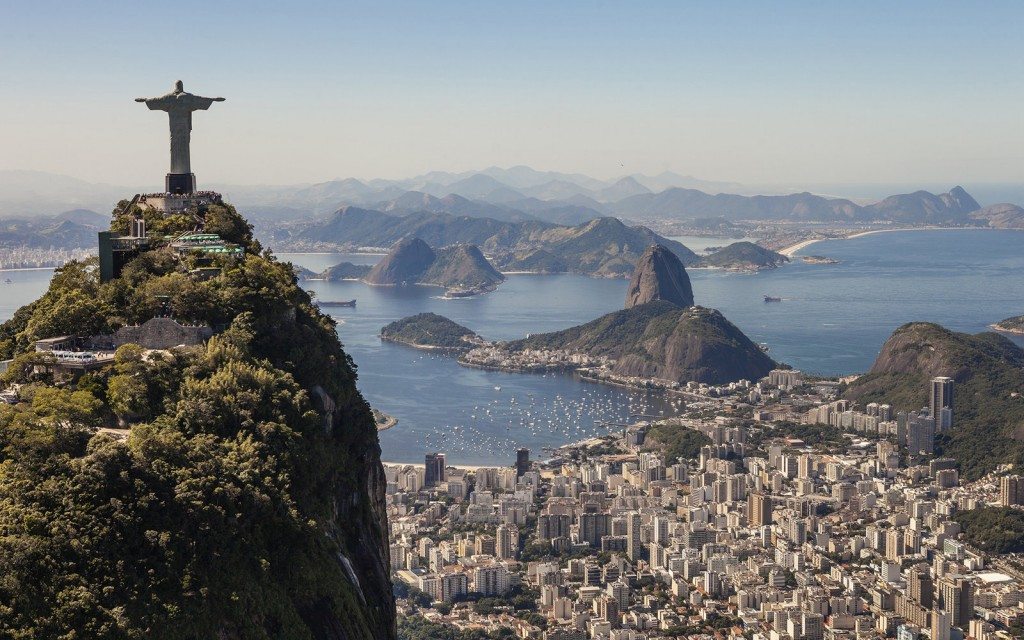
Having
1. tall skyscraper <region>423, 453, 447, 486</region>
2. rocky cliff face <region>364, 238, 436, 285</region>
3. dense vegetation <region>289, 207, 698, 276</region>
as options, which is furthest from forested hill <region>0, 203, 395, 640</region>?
dense vegetation <region>289, 207, 698, 276</region>

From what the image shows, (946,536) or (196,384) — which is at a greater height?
(196,384)

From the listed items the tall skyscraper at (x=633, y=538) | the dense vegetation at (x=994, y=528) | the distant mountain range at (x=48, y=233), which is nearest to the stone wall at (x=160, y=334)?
the tall skyscraper at (x=633, y=538)

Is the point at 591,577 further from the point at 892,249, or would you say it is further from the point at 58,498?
the point at 892,249

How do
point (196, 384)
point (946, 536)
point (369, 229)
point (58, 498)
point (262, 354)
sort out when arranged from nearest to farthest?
point (58, 498) → point (196, 384) → point (262, 354) → point (946, 536) → point (369, 229)

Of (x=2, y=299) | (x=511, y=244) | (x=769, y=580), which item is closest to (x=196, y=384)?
(x=769, y=580)

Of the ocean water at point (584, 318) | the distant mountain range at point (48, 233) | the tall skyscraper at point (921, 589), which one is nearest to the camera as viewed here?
the tall skyscraper at point (921, 589)

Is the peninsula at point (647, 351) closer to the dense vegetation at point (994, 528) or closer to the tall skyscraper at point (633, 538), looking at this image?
the dense vegetation at point (994, 528)
